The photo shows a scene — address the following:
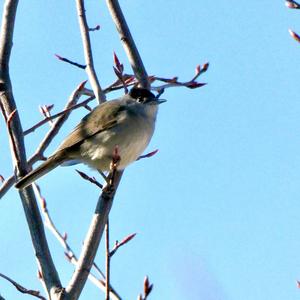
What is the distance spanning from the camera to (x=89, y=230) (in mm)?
3557

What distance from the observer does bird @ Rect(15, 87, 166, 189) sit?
17.7 feet

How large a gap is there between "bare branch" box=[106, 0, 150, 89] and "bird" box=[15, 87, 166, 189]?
0.73 meters

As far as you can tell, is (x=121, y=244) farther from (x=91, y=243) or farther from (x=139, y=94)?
(x=139, y=94)

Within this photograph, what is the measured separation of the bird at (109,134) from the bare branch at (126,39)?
2.40ft

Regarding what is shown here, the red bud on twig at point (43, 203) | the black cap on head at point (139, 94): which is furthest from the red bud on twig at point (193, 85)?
the red bud on twig at point (43, 203)

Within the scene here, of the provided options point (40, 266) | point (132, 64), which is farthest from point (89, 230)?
point (132, 64)

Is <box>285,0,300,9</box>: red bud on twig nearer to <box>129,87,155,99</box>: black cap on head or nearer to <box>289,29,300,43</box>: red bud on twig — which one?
<box>289,29,300,43</box>: red bud on twig

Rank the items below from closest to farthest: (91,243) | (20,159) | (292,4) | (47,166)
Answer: (292,4) → (91,243) → (20,159) → (47,166)

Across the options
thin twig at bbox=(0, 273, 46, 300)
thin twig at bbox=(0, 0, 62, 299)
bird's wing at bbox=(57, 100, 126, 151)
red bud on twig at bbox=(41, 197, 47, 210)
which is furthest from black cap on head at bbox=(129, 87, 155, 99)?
thin twig at bbox=(0, 273, 46, 300)

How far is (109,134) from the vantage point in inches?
219

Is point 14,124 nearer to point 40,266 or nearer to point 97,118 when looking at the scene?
point 40,266

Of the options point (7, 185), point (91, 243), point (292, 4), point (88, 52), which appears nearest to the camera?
point (292, 4)

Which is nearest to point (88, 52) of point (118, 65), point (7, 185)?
point (118, 65)

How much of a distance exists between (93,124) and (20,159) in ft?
6.91
